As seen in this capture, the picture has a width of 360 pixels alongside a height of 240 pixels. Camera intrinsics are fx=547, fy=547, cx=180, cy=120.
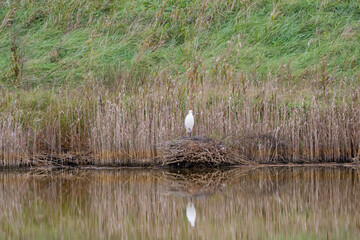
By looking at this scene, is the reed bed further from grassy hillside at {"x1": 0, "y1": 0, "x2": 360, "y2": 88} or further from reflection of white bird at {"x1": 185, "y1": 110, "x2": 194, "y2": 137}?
grassy hillside at {"x1": 0, "y1": 0, "x2": 360, "y2": 88}

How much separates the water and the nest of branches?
0.71ft

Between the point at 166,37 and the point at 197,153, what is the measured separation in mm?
5152

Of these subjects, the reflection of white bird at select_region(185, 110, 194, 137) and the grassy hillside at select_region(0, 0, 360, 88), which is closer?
the reflection of white bird at select_region(185, 110, 194, 137)

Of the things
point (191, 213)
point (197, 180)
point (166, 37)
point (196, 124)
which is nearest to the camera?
point (191, 213)

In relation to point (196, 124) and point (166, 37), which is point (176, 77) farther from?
point (166, 37)

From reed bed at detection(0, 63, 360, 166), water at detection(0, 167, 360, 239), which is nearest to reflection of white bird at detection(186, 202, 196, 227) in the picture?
water at detection(0, 167, 360, 239)

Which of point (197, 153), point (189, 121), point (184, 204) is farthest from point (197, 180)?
point (184, 204)

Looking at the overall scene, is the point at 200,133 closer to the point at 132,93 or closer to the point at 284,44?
the point at 132,93

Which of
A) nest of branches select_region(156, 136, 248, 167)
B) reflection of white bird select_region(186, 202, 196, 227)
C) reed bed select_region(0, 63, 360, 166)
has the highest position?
reed bed select_region(0, 63, 360, 166)

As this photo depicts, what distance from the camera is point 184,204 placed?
21.2 ft

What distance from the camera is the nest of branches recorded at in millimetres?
8570

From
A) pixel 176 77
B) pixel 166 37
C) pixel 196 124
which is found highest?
pixel 166 37

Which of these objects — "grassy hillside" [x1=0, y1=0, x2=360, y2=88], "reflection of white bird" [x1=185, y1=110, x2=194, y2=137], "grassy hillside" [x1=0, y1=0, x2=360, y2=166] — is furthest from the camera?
"grassy hillside" [x1=0, y1=0, x2=360, y2=88]

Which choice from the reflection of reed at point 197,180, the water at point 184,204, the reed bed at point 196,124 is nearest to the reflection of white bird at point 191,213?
the water at point 184,204
